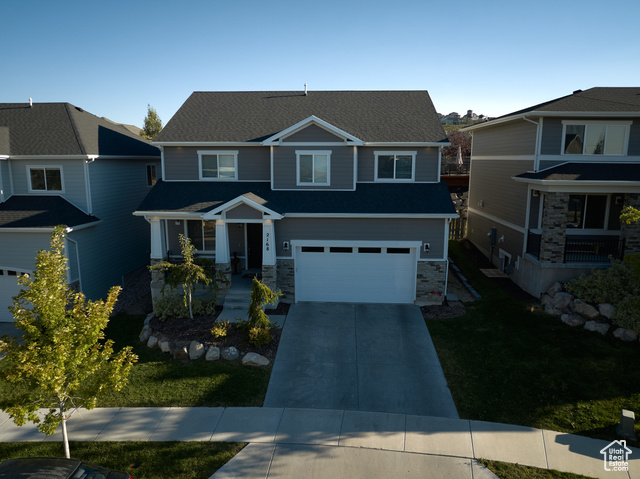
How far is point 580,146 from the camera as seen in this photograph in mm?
17188

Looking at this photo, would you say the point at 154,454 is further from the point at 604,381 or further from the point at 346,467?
the point at 604,381

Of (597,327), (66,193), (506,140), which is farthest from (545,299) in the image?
(66,193)

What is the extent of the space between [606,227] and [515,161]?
4420 mm

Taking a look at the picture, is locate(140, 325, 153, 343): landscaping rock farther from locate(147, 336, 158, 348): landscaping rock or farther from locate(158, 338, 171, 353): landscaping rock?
locate(158, 338, 171, 353): landscaping rock

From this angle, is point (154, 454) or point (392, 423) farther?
point (392, 423)

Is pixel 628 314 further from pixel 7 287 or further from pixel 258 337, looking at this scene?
pixel 7 287

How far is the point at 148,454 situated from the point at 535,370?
9.31 m

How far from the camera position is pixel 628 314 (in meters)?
13.3

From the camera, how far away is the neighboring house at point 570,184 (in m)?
15.9

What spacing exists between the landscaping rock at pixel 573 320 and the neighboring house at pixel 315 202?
153 inches

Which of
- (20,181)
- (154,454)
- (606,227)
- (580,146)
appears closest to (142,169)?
(20,181)

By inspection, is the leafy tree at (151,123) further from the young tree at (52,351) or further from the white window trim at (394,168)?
the young tree at (52,351)

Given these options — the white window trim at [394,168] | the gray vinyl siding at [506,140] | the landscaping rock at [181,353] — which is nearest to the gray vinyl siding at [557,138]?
the gray vinyl siding at [506,140]

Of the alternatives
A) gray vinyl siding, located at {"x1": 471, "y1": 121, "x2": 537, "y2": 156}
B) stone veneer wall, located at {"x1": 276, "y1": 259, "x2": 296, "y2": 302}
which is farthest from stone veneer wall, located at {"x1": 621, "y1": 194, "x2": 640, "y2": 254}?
stone veneer wall, located at {"x1": 276, "y1": 259, "x2": 296, "y2": 302}
